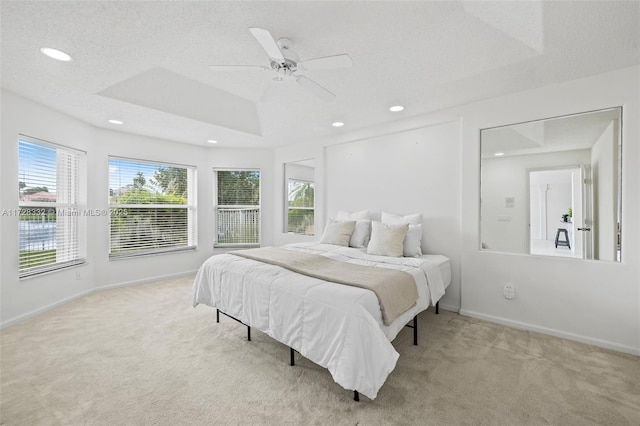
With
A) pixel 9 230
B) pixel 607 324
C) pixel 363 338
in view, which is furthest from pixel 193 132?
pixel 607 324

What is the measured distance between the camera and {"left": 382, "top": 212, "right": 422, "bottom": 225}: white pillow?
3.48 metres

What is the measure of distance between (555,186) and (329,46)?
101 inches

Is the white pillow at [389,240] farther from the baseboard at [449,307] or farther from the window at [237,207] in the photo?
the window at [237,207]

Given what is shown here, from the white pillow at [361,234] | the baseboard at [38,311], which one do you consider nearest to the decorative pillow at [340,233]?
the white pillow at [361,234]

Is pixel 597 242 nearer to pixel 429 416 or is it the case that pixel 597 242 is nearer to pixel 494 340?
pixel 494 340

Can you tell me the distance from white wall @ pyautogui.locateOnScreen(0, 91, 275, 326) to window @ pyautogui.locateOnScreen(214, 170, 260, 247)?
0.15 meters

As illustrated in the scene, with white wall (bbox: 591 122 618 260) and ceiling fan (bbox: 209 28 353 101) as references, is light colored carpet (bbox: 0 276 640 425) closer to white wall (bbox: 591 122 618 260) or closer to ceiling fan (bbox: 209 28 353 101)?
white wall (bbox: 591 122 618 260)

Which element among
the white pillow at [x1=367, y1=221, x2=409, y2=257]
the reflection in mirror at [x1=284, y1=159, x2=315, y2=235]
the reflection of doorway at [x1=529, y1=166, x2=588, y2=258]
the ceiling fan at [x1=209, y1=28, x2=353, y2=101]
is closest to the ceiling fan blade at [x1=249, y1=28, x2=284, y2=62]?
the ceiling fan at [x1=209, y1=28, x2=353, y2=101]

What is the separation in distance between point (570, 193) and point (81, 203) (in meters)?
5.85

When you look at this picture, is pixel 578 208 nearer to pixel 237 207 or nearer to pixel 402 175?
pixel 402 175

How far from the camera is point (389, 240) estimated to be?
319cm

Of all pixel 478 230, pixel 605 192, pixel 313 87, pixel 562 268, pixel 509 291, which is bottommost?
pixel 509 291

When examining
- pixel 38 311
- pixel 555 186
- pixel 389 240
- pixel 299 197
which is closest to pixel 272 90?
pixel 389 240

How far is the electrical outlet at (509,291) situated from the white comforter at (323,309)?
677mm
